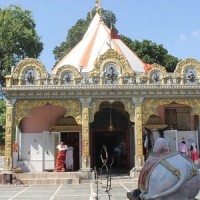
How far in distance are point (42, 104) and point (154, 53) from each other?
18907 mm

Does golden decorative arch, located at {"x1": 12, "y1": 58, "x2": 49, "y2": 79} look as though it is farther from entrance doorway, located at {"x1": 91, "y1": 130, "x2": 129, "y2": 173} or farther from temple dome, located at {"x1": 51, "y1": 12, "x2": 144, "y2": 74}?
entrance doorway, located at {"x1": 91, "y1": 130, "x2": 129, "y2": 173}

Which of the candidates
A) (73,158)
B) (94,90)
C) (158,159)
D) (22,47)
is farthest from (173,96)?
(22,47)

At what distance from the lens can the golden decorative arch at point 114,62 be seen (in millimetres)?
14266

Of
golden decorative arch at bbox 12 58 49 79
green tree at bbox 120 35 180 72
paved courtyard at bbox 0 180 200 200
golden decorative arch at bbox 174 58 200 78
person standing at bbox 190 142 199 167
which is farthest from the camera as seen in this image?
green tree at bbox 120 35 180 72

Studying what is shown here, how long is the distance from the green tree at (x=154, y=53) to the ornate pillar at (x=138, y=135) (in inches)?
647

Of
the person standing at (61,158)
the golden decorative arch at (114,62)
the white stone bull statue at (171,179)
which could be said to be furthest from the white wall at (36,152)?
the white stone bull statue at (171,179)

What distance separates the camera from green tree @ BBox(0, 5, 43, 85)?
2572cm

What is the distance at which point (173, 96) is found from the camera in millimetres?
14336

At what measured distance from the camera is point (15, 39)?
25.9 m

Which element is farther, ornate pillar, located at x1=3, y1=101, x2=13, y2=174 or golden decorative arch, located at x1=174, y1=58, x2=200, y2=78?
golden decorative arch, located at x1=174, y1=58, x2=200, y2=78

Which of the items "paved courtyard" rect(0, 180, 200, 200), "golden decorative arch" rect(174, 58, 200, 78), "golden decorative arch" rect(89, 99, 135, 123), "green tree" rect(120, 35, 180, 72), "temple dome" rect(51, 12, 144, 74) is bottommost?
"paved courtyard" rect(0, 180, 200, 200)

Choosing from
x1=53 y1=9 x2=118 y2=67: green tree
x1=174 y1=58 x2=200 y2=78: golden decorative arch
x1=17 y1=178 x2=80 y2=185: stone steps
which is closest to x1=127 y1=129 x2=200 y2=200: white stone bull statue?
x1=17 y1=178 x2=80 y2=185: stone steps

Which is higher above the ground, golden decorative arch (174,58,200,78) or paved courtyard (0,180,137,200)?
golden decorative arch (174,58,200,78)

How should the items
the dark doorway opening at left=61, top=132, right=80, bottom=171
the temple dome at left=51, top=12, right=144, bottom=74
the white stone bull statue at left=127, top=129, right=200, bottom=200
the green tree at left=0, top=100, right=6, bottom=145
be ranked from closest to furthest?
the white stone bull statue at left=127, top=129, right=200, bottom=200
the dark doorway opening at left=61, top=132, right=80, bottom=171
the temple dome at left=51, top=12, right=144, bottom=74
the green tree at left=0, top=100, right=6, bottom=145
